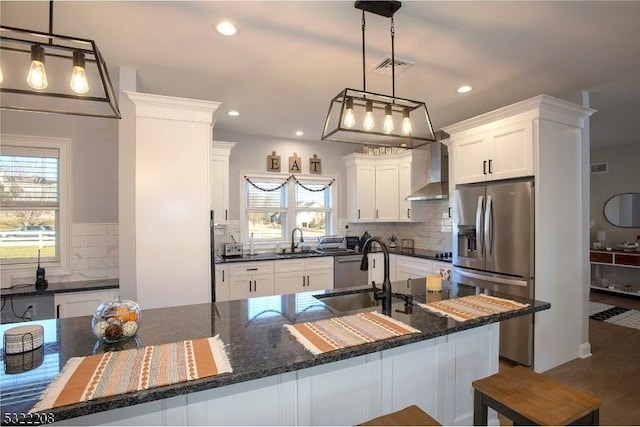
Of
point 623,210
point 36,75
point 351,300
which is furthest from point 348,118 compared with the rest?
point 623,210

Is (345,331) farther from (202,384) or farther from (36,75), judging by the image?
(36,75)

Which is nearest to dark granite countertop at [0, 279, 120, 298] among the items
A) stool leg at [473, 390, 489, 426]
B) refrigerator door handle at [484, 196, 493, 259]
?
stool leg at [473, 390, 489, 426]

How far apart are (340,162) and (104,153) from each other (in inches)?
132

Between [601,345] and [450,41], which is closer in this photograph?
[450,41]

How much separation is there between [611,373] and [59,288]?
4918 mm

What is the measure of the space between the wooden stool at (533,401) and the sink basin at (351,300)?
80 cm

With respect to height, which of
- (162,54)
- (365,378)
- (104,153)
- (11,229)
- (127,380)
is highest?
(162,54)

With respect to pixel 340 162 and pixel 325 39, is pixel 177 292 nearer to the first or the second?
pixel 325 39

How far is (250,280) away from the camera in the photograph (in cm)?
412

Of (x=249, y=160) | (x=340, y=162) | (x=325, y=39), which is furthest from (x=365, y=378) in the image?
(x=340, y=162)

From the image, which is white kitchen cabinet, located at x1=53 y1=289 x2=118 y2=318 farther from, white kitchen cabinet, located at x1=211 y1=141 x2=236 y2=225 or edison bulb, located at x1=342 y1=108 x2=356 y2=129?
edison bulb, located at x1=342 y1=108 x2=356 y2=129

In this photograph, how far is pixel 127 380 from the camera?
1.05m

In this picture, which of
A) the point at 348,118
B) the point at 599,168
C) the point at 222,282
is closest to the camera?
the point at 348,118

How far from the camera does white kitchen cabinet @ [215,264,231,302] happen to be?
3961 millimetres
